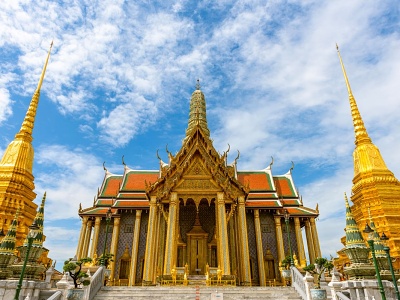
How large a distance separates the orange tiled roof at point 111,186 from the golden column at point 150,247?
7.33 meters

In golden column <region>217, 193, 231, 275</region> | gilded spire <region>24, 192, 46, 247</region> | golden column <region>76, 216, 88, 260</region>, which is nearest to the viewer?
gilded spire <region>24, 192, 46, 247</region>

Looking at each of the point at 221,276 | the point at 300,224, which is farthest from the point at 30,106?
the point at 300,224

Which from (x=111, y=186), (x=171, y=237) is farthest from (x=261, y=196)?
(x=111, y=186)

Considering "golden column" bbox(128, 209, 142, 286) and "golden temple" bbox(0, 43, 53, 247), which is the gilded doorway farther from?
"golden temple" bbox(0, 43, 53, 247)

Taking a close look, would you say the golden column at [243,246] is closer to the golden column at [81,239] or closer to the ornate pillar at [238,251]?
the ornate pillar at [238,251]

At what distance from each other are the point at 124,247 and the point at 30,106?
52.8 feet

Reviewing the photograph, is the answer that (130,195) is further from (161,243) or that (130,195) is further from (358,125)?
(358,125)

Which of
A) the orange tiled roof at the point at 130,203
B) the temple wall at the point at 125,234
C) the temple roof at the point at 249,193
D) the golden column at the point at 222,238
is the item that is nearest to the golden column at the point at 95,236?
the temple roof at the point at 249,193

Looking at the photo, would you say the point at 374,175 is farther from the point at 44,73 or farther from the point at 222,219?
the point at 44,73

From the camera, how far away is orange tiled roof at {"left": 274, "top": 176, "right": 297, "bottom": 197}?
24609 millimetres

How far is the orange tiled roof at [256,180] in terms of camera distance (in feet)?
79.9

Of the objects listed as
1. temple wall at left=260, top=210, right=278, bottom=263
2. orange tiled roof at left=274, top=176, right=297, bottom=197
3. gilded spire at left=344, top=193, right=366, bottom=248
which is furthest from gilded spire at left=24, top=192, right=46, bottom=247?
orange tiled roof at left=274, top=176, right=297, bottom=197

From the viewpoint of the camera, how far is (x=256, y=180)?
83.4 ft

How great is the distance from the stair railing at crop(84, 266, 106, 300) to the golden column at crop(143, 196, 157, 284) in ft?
12.8
